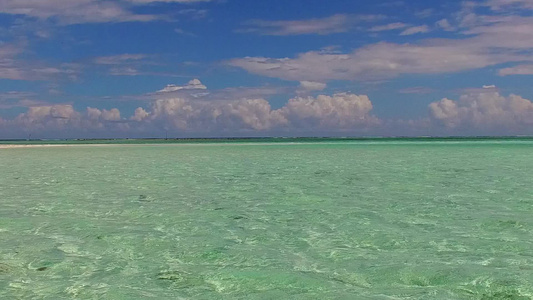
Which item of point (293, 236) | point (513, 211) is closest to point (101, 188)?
point (293, 236)

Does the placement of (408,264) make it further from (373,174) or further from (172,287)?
(373,174)

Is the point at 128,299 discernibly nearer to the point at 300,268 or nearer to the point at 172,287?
the point at 172,287

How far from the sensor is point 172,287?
682cm

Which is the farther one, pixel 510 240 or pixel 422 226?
pixel 422 226

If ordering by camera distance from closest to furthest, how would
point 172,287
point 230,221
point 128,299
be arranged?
point 128,299, point 172,287, point 230,221

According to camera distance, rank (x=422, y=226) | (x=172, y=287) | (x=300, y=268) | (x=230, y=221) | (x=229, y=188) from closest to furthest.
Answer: (x=172, y=287)
(x=300, y=268)
(x=422, y=226)
(x=230, y=221)
(x=229, y=188)

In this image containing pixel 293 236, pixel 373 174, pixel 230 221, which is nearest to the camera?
pixel 293 236

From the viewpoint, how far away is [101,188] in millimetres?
19250

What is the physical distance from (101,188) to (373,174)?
12512mm

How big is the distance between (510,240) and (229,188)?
36.9ft

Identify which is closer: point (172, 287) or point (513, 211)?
point (172, 287)

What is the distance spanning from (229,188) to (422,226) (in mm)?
9338

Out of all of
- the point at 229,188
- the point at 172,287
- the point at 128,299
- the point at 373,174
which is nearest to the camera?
the point at 128,299

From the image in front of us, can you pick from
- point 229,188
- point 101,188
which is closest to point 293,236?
point 229,188
